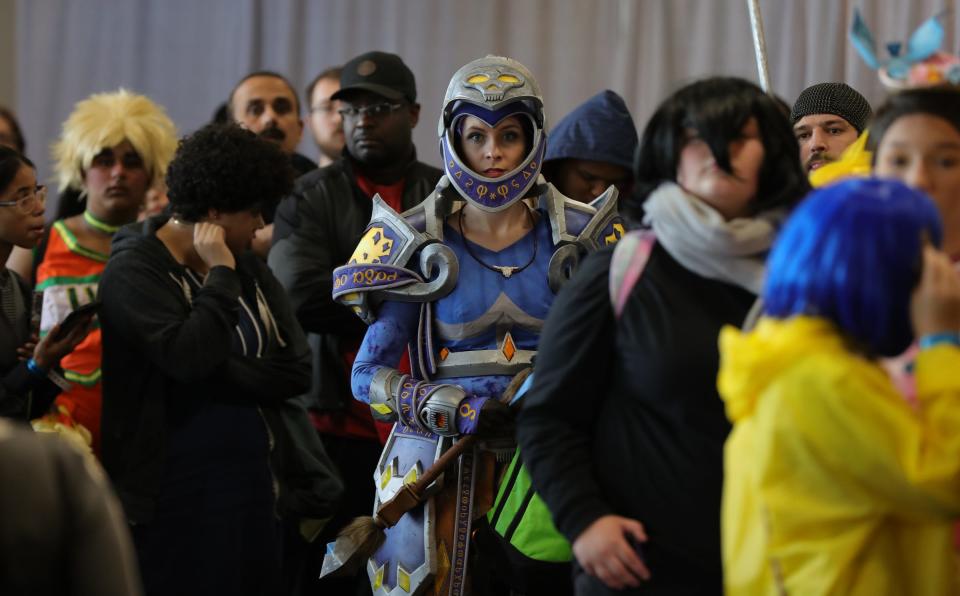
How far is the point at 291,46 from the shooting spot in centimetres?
746

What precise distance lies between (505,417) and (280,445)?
38.9 inches

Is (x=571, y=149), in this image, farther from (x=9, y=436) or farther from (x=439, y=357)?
(x=9, y=436)

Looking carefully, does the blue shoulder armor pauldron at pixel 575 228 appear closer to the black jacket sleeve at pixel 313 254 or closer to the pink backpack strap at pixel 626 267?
the pink backpack strap at pixel 626 267

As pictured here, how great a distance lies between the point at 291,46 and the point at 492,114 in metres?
4.22

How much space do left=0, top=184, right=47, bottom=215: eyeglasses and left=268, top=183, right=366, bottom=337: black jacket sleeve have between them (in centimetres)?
83

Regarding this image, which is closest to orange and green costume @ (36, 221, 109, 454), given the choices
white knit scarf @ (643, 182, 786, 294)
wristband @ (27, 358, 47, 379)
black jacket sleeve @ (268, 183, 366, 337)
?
wristband @ (27, 358, 47, 379)

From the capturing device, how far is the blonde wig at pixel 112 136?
493cm

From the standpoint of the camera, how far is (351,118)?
4770mm

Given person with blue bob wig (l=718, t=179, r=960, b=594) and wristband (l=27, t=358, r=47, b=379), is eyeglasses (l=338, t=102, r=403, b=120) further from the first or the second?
person with blue bob wig (l=718, t=179, r=960, b=594)

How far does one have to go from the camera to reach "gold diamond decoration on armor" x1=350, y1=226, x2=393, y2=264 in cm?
339

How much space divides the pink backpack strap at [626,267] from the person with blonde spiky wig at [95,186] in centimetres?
241

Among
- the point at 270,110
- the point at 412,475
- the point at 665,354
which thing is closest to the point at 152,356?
the point at 412,475

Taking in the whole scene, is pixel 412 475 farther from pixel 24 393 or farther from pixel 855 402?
pixel 855 402

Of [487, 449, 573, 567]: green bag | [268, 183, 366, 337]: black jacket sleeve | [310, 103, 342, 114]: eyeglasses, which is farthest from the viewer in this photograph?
[310, 103, 342, 114]: eyeglasses
